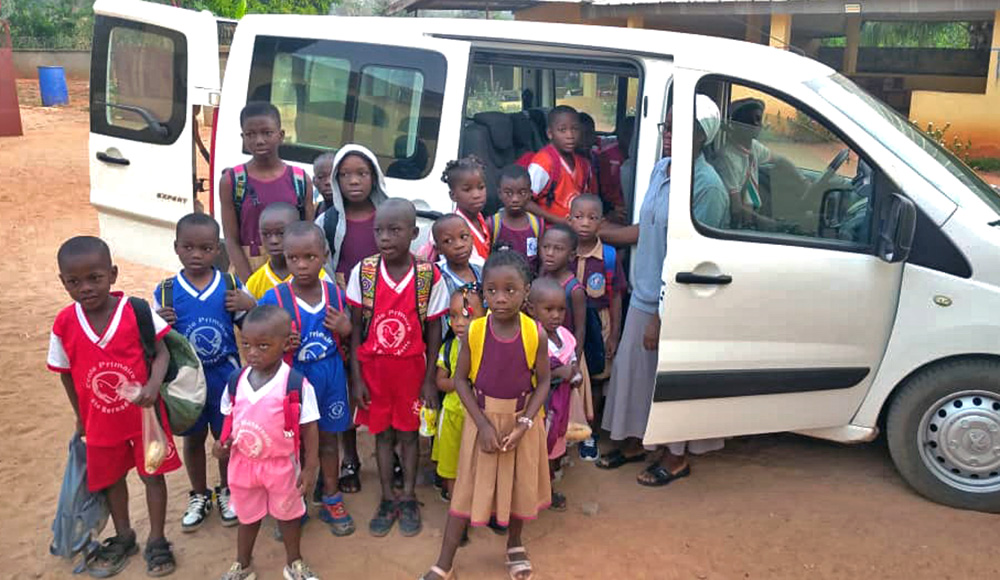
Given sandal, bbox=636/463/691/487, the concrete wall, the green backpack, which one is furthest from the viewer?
the concrete wall

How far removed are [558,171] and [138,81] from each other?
7.87 ft

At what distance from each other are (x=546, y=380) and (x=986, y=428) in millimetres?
1884

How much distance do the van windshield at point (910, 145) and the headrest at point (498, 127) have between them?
170 centimetres

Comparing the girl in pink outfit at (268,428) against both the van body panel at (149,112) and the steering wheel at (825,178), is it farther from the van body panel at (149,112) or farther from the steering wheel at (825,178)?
the steering wheel at (825,178)

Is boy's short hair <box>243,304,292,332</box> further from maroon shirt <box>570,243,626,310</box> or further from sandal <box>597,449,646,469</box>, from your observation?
sandal <box>597,449,646,469</box>

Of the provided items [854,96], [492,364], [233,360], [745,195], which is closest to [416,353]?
[492,364]

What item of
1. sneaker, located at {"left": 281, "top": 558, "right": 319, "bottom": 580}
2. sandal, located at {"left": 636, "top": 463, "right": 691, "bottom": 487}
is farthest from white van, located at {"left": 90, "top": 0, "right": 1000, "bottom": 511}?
sneaker, located at {"left": 281, "top": 558, "right": 319, "bottom": 580}

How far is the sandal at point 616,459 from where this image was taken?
4070 mm

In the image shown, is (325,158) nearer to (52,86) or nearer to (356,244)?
(356,244)

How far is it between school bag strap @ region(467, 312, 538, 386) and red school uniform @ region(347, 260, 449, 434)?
356 mm

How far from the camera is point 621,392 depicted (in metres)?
3.79

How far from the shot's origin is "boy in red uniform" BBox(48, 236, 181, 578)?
2.82m

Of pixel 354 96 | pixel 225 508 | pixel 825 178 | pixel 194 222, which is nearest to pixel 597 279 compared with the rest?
pixel 825 178

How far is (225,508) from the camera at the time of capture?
3.55 meters
